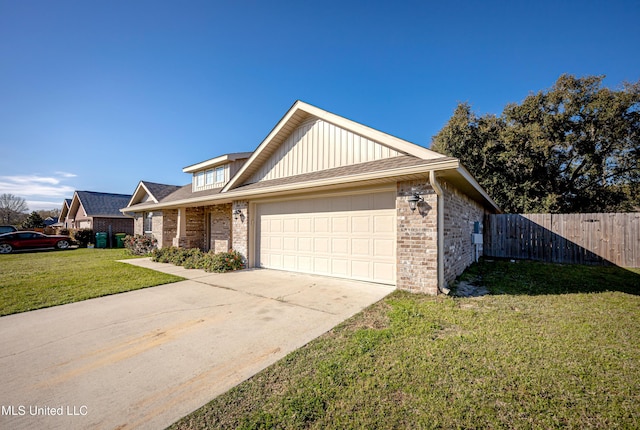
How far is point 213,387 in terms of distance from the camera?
8.51 ft

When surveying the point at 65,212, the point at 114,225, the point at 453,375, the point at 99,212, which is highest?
the point at 65,212

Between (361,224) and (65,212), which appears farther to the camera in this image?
(65,212)

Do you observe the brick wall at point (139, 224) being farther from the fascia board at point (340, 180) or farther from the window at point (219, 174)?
the fascia board at point (340, 180)

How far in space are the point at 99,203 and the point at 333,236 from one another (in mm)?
26932

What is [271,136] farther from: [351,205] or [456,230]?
[456,230]

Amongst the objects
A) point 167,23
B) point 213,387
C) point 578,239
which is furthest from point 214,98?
point 578,239

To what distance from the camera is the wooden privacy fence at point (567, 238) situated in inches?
374

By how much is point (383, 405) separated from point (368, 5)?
35.4 feet

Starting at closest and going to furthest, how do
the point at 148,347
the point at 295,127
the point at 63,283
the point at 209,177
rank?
1. the point at 148,347
2. the point at 63,283
3. the point at 295,127
4. the point at 209,177

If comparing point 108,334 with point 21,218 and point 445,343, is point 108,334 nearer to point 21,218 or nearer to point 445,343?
point 445,343

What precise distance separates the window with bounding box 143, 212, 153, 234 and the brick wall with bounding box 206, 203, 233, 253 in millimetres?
6700

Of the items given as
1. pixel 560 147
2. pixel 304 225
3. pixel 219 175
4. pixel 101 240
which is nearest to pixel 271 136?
pixel 304 225

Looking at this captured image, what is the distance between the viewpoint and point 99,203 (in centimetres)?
2409

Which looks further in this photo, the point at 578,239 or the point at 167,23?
the point at 578,239
